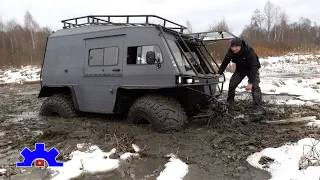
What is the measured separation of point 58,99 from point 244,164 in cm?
492

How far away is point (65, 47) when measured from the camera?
7234mm

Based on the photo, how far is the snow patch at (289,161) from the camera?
3.38m

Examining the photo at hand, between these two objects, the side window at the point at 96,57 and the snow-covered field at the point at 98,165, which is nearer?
the snow-covered field at the point at 98,165

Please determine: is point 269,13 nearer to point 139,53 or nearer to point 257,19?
point 257,19

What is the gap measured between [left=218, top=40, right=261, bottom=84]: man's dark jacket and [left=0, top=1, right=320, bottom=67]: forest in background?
821 inches

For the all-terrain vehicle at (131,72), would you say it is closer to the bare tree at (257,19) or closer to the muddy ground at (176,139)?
the muddy ground at (176,139)

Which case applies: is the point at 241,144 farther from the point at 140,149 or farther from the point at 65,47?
the point at 65,47

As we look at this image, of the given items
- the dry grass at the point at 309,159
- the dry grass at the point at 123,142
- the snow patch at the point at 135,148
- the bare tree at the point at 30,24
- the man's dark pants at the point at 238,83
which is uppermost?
the bare tree at the point at 30,24

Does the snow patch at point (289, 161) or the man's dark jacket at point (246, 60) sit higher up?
the man's dark jacket at point (246, 60)

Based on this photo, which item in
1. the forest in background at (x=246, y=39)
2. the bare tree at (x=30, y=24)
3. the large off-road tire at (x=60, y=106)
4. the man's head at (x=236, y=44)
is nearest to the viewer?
the man's head at (x=236, y=44)

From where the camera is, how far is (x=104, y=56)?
6473mm

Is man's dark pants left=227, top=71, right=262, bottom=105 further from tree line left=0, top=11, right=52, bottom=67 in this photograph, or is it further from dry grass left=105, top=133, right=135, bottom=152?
tree line left=0, top=11, right=52, bottom=67

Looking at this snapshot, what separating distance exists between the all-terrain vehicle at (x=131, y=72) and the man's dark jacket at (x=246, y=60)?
0.42m

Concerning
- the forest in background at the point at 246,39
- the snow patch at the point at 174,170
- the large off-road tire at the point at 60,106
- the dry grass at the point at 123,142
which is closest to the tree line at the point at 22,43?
the forest in background at the point at 246,39
